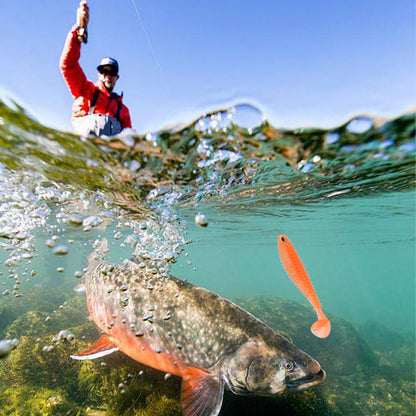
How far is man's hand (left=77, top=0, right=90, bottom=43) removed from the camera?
3.87 meters

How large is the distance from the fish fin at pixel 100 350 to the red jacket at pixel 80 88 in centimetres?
474

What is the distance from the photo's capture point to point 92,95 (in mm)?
5449

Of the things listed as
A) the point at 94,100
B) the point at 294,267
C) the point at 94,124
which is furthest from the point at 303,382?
the point at 94,100

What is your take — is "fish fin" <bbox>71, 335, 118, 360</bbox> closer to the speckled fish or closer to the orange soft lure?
the speckled fish

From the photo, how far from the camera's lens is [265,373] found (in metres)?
3.58

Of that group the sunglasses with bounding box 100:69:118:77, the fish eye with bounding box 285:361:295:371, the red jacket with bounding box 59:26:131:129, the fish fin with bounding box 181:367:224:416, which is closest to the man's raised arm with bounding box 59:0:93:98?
the red jacket with bounding box 59:26:131:129

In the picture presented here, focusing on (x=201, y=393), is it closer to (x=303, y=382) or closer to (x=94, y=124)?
(x=303, y=382)

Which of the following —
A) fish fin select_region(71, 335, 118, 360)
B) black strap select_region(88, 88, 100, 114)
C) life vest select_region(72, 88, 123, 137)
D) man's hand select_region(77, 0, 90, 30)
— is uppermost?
man's hand select_region(77, 0, 90, 30)

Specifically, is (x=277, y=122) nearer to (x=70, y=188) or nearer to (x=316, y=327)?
(x=316, y=327)

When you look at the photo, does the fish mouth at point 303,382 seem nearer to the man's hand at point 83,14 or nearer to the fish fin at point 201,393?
the fish fin at point 201,393

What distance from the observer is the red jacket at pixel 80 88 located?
4.43 meters

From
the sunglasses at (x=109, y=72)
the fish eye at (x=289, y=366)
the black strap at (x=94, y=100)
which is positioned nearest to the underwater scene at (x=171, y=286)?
the fish eye at (x=289, y=366)

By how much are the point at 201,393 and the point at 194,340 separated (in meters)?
0.74

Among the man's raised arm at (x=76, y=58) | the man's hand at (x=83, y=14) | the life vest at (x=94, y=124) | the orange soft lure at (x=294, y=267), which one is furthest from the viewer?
the life vest at (x=94, y=124)
